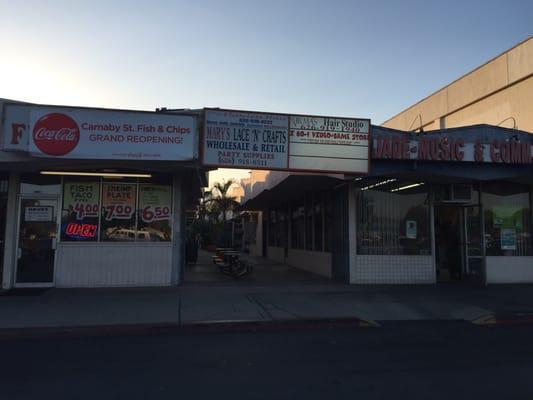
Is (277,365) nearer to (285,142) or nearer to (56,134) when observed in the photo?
(285,142)

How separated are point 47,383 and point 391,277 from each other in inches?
428

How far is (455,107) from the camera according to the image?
914 inches

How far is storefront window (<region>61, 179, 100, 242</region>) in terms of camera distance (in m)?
13.0

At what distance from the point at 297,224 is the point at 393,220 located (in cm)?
696

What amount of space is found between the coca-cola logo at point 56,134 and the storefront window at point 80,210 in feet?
7.24

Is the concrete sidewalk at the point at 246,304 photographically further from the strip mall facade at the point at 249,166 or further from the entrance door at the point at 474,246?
A: the entrance door at the point at 474,246

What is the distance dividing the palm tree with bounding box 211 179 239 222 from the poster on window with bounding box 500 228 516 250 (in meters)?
28.8

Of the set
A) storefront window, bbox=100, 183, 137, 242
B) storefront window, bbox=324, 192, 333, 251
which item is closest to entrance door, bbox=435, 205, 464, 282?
storefront window, bbox=324, 192, 333, 251

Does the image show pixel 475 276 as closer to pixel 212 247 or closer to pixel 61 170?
pixel 61 170

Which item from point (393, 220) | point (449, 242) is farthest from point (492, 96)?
point (393, 220)

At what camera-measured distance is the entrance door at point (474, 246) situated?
1517 centimetres

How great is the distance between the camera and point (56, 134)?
11086 mm

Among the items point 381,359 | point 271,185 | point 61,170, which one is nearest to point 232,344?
point 381,359

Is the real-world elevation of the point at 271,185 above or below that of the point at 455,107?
below
